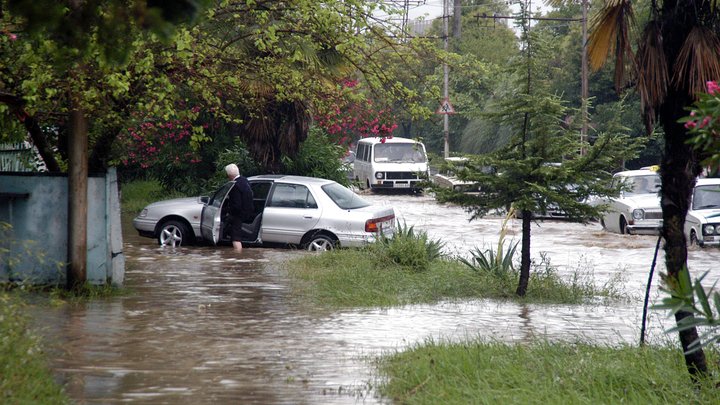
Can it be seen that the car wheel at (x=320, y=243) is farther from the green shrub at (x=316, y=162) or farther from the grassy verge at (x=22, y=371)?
the grassy verge at (x=22, y=371)

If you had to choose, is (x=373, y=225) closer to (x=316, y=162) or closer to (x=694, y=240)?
(x=316, y=162)

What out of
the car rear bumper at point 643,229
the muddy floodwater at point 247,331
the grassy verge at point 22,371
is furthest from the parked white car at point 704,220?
the grassy verge at point 22,371

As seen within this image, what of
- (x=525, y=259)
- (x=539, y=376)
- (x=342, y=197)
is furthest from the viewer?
(x=342, y=197)

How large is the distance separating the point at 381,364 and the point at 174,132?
14.7 metres

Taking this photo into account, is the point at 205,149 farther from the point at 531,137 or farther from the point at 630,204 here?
the point at 531,137

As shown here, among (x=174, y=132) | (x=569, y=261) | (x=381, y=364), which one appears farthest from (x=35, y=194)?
(x=174, y=132)

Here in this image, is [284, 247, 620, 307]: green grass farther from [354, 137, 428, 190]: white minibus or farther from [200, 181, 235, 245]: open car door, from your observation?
[354, 137, 428, 190]: white minibus

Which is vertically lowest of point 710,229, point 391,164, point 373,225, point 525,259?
point 525,259

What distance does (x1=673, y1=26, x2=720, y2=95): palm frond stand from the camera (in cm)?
575

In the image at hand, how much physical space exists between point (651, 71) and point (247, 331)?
4.38 meters

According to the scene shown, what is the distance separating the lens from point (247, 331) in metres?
7.26

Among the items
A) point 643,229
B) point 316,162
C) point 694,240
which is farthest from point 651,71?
point 316,162

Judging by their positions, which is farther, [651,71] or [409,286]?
[409,286]

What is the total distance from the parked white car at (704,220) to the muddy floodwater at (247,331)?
266 centimetres
